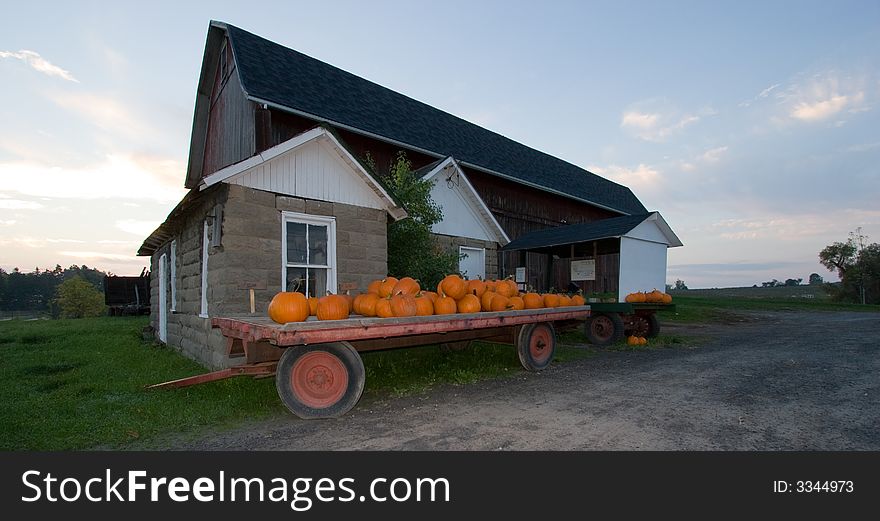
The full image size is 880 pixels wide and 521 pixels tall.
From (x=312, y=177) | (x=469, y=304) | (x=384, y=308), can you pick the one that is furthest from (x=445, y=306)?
(x=312, y=177)

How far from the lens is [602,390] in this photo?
6727 mm

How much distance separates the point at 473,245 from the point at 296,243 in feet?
23.4

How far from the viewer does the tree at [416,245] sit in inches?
455

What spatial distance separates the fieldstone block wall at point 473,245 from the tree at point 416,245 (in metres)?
1.04

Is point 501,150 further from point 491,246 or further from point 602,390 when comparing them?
point 602,390

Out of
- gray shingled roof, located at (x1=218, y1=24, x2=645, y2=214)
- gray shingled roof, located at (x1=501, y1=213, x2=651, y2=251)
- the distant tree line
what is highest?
gray shingled roof, located at (x1=218, y1=24, x2=645, y2=214)

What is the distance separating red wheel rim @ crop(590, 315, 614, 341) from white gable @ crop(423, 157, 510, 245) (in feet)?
14.0

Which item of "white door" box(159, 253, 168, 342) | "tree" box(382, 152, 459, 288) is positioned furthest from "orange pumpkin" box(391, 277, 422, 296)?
"white door" box(159, 253, 168, 342)

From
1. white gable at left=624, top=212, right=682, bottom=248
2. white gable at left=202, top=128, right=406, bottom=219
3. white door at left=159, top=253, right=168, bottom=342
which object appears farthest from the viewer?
white gable at left=624, top=212, right=682, bottom=248

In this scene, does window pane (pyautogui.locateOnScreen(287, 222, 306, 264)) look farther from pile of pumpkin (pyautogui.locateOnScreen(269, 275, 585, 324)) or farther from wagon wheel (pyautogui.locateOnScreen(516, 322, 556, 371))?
wagon wheel (pyautogui.locateOnScreen(516, 322, 556, 371))

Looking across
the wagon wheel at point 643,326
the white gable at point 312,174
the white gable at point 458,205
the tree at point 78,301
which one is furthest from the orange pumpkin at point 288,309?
the tree at point 78,301

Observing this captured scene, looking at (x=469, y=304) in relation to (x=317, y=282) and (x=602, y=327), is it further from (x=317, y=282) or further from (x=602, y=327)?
(x=602, y=327)

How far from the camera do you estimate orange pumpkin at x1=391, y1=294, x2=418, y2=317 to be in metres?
5.95
